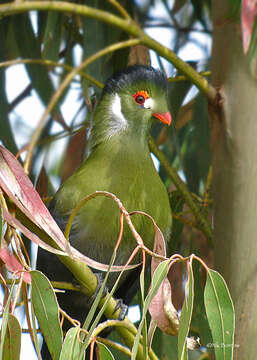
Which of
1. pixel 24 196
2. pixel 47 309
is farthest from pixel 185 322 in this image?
pixel 24 196

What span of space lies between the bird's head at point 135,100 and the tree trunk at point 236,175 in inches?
12.5

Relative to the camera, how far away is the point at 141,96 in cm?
200

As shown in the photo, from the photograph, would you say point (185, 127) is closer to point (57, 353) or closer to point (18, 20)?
point (18, 20)

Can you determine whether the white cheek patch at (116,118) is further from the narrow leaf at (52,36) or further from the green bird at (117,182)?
the narrow leaf at (52,36)

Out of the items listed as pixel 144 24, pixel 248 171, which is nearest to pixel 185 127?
pixel 144 24

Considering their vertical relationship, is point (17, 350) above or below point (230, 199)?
below

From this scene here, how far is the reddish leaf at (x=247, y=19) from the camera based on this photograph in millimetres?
1162

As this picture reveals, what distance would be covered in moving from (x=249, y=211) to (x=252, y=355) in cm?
32

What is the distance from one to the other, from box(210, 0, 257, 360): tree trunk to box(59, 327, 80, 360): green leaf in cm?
51

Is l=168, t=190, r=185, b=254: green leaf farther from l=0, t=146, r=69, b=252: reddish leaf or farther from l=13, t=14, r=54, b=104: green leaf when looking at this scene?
l=0, t=146, r=69, b=252: reddish leaf

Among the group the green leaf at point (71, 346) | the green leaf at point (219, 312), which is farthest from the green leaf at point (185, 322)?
the green leaf at point (71, 346)

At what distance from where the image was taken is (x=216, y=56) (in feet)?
5.52

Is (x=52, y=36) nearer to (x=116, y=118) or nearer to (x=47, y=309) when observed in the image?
(x=116, y=118)

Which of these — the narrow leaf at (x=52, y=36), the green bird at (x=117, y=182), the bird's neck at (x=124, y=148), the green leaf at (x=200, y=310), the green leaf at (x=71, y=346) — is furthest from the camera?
the narrow leaf at (x=52, y=36)
